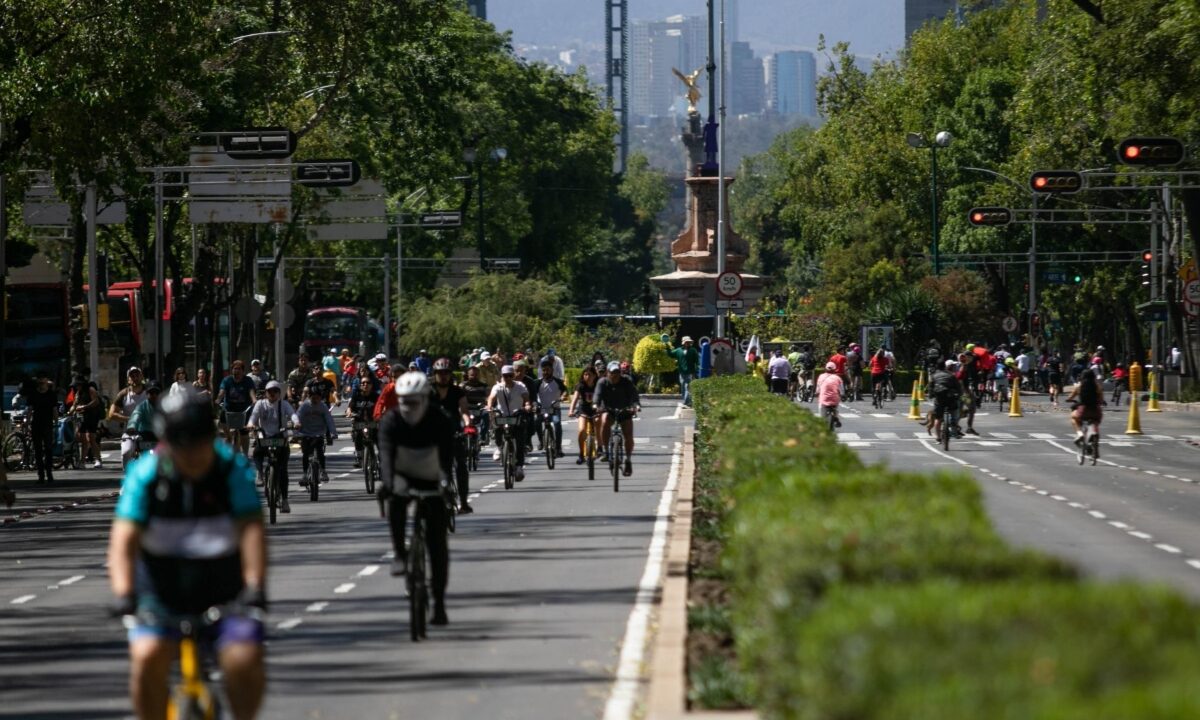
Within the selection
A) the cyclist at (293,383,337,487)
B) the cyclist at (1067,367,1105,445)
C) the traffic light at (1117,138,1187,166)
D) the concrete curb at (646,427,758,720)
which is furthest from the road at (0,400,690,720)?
the traffic light at (1117,138,1187,166)

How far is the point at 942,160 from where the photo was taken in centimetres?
9094

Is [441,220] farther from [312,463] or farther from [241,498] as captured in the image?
[241,498]

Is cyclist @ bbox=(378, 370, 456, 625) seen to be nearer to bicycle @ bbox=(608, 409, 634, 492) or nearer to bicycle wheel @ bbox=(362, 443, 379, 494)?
bicycle @ bbox=(608, 409, 634, 492)

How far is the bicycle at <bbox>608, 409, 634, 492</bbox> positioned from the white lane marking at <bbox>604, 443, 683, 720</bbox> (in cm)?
593

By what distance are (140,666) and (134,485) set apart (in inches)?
29.7

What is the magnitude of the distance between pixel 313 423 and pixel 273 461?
2759 mm

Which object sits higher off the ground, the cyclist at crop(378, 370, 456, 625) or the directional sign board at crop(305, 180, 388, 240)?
the directional sign board at crop(305, 180, 388, 240)

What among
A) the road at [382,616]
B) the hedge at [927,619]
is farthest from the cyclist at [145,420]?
the hedge at [927,619]

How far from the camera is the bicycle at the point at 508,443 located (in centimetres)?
3141

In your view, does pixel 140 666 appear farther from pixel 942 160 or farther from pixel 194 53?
pixel 942 160

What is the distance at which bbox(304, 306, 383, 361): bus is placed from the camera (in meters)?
92.4

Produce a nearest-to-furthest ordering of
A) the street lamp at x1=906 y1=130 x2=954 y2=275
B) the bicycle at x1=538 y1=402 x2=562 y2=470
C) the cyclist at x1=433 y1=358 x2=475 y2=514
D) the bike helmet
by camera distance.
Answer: the bike helmet
the cyclist at x1=433 y1=358 x2=475 y2=514
the bicycle at x1=538 y1=402 x2=562 y2=470
the street lamp at x1=906 y1=130 x2=954 y2=275

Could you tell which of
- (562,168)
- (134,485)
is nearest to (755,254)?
(562,168)

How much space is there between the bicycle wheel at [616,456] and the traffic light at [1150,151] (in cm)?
929
